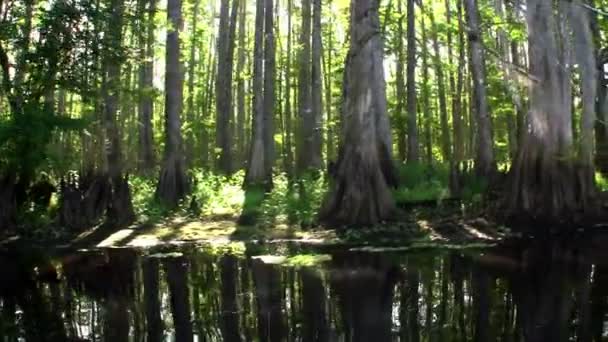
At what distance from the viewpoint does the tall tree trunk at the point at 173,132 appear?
50.9ft

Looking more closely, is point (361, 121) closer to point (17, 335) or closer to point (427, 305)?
point (427, 305)

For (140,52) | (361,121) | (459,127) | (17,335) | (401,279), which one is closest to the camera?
(17,335)

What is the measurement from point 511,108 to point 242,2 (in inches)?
559

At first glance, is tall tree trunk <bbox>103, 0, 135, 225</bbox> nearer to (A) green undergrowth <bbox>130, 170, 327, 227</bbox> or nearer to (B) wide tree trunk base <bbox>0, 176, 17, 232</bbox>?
(A) green undergrowth <bbox>130, 170, 327, 227</bbox>

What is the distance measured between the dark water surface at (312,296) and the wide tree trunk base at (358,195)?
7.37 feet

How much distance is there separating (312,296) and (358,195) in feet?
18.0

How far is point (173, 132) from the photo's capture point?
16.1 metres

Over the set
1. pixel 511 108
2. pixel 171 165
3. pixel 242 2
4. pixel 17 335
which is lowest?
pixel 17 335

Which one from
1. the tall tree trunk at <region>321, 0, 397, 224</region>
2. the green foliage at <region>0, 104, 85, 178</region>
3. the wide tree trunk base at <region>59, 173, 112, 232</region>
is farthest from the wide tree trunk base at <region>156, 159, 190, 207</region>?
the tall tree trunk at <region>321, 0, 397, 224</region>

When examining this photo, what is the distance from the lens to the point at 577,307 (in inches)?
242

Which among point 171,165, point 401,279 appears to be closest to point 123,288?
point 401,279

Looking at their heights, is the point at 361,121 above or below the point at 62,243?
above

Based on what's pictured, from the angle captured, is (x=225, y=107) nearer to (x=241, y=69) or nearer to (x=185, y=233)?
(x=185, y=233)

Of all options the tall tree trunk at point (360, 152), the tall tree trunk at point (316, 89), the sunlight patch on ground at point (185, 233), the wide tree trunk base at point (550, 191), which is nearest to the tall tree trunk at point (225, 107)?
the tall tree trunk at point (316, 89)
